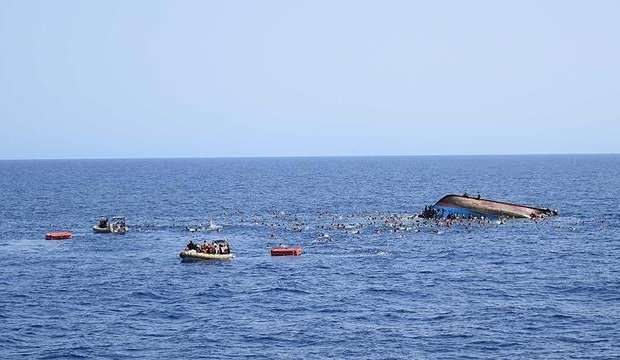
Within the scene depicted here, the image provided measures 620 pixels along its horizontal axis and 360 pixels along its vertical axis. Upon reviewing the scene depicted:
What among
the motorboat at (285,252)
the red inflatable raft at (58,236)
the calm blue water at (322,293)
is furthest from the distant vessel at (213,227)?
the motorboat at (285,252)

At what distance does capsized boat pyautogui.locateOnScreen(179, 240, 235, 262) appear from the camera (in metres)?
92.7

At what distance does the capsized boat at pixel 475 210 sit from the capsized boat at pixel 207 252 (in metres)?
50.1

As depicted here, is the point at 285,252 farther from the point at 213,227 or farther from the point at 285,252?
the point at 213,227

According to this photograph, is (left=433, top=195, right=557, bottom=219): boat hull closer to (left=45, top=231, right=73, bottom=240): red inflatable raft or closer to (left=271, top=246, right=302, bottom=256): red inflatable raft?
(left=271, top=246, right=302, bottom=256): red inflatable raft

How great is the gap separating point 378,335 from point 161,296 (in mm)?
22532

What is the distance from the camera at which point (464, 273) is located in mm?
85375

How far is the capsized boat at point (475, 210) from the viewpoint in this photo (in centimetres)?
13512

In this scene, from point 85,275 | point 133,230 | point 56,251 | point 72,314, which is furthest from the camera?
point 133,230

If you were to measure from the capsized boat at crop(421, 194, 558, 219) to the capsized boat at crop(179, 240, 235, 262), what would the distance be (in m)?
50.1

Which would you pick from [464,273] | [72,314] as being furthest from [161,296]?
[464,273]

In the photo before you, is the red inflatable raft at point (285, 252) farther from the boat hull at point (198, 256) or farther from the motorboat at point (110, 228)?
the motorboat at point (110, 228)

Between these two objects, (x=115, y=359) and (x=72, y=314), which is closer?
A: (x=115, y=359)

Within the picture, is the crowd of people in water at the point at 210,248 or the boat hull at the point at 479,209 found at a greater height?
the boat hull at the point at 479,209

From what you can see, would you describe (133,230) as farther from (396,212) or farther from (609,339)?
(609,339)
